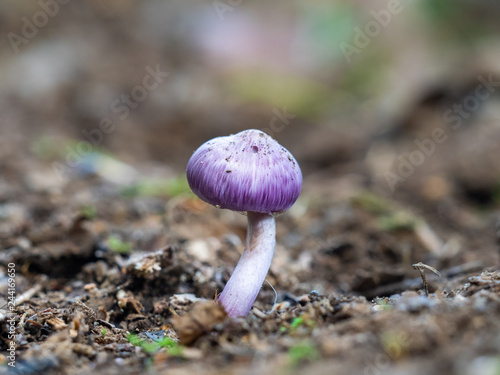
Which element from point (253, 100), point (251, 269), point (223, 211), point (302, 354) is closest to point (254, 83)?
point (253, 100)

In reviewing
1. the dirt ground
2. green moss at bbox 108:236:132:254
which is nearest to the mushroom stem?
the dirt ground

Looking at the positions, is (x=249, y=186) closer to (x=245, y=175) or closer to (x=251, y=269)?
(x=245, y=175)

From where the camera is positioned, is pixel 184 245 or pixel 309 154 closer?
pixel 184 245

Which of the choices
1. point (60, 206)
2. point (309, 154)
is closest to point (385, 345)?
point (60, 206)

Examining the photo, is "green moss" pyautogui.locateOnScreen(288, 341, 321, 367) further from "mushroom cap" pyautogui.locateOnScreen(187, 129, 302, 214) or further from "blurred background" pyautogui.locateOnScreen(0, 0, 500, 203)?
"blurred background" pyautogui.locateOnScreen(0, 0, 500, 203)

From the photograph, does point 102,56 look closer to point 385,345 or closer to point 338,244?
point 338,244
